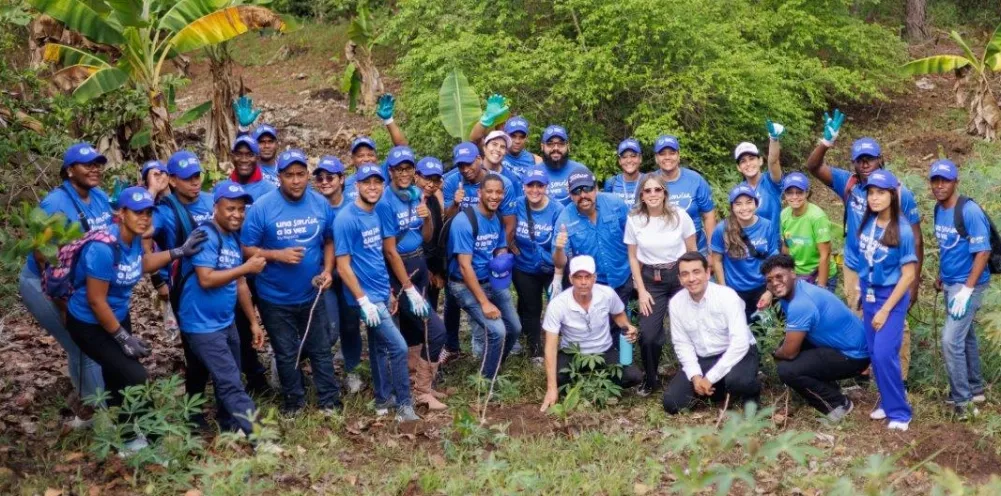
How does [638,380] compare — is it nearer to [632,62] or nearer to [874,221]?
[874,221]

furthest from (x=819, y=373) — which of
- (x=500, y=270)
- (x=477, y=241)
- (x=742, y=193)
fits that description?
(x=477, y=241)

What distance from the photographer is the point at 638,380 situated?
27.3ft

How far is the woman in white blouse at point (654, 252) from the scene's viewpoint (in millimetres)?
8203

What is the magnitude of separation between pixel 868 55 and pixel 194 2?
10871 millimetres

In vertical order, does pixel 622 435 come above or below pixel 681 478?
below

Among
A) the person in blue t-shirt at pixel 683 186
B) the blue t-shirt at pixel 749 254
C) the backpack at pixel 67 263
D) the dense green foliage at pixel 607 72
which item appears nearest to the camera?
the backpack at pixel 67 263

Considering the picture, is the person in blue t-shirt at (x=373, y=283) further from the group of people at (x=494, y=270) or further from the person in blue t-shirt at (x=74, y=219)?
the person in blue t-shirt at (x=74, y=219)

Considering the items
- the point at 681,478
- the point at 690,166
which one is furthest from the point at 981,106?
the point at 681,478

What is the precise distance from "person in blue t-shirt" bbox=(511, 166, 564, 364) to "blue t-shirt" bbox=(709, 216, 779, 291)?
Result: 1.34m

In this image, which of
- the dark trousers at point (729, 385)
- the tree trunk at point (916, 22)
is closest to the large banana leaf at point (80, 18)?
the dark trousers at point (729, 385)

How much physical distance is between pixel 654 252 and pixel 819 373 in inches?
62.8

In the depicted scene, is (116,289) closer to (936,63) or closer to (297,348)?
(297,348)

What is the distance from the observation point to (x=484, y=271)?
8.30m

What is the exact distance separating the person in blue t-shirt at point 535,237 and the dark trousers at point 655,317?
0.84 m
